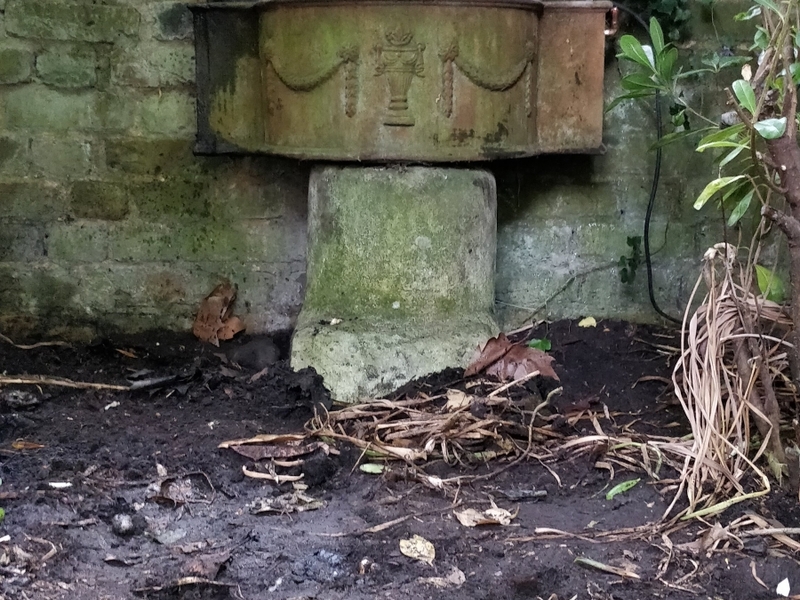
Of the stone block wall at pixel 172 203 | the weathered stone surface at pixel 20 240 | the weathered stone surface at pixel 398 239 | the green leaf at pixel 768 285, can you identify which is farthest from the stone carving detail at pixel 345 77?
the green leaf at pixel 768 285

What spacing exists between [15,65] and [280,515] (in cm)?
168

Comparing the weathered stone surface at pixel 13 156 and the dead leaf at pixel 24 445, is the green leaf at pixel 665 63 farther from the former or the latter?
the weathered stone surface at pixel 13 156

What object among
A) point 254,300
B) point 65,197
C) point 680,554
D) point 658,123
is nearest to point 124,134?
point 65,197

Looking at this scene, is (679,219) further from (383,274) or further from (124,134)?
(124,134)

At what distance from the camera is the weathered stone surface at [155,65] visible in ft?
8.10

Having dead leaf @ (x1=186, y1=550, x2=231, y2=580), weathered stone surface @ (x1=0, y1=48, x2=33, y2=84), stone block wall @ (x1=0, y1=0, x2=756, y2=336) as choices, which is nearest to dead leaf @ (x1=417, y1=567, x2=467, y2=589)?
dead leaf @ (x1=186, y1=550, x2=231, y2=580)

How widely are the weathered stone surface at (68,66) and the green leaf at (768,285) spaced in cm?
196

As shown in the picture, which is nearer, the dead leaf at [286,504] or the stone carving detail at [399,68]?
the dead leaf at [286,504]

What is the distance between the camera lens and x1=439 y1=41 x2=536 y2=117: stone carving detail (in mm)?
2105

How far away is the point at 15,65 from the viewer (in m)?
2.44

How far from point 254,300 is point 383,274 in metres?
0.60

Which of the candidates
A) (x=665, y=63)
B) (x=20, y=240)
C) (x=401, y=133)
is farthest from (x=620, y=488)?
(x=20, y=240)

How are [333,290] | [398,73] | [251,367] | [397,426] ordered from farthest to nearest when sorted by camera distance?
[251,367]
[333,290]
[398,73]
[397,426]

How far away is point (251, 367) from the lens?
2467 mm
